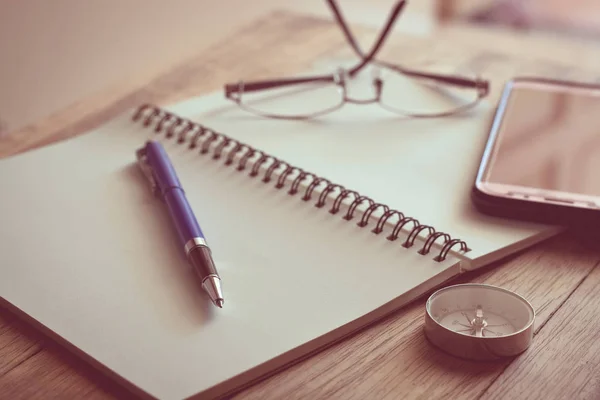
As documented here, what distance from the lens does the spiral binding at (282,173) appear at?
647mm

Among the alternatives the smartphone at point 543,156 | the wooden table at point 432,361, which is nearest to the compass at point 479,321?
the wooden table at point 432,361

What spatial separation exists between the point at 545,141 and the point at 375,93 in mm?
257

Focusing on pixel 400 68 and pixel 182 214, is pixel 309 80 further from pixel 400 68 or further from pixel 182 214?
pixel 182 214

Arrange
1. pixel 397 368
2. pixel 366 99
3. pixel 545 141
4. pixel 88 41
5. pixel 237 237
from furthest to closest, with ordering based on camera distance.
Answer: pixel 88 41, pixel 366 99, pixel 545 141, pixel 237 237, pixel 397 368


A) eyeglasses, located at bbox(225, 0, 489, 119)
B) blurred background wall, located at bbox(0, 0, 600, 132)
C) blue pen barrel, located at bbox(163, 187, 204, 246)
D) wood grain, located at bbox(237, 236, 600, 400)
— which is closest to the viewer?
wood grain, located at bbox(237, 236, 600, 400)

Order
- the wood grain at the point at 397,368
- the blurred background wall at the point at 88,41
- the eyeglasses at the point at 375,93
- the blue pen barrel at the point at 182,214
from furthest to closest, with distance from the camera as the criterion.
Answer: the blurred background wall at the point at 88,41
the eyeglasses at the point at 375,93
the blue pen barrel at the point at 182,214
the wood grain at the point at 397,368

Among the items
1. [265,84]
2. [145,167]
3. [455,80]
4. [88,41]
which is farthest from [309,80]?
[88,41]

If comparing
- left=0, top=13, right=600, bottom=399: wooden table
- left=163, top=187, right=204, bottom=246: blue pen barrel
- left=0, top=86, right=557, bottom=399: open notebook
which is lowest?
left=0, top=13, right=600, bottom=399: wooden table

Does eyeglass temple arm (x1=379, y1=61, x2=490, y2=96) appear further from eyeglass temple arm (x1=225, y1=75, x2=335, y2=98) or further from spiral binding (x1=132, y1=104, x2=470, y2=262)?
spiral binding (x1=132, y1=104, x2=470, y2=262)

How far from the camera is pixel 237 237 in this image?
668 mm

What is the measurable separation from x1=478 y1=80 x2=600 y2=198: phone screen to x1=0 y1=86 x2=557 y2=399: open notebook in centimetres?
3

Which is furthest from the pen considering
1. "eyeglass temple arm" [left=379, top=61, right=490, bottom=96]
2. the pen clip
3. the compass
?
"eyeglass temple arm" [left=379, top=61, right=490, bottom=96]

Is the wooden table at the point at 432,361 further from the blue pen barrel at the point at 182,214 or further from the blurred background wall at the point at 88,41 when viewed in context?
the blurred background wall at the point at 88,41

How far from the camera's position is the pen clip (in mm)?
741
